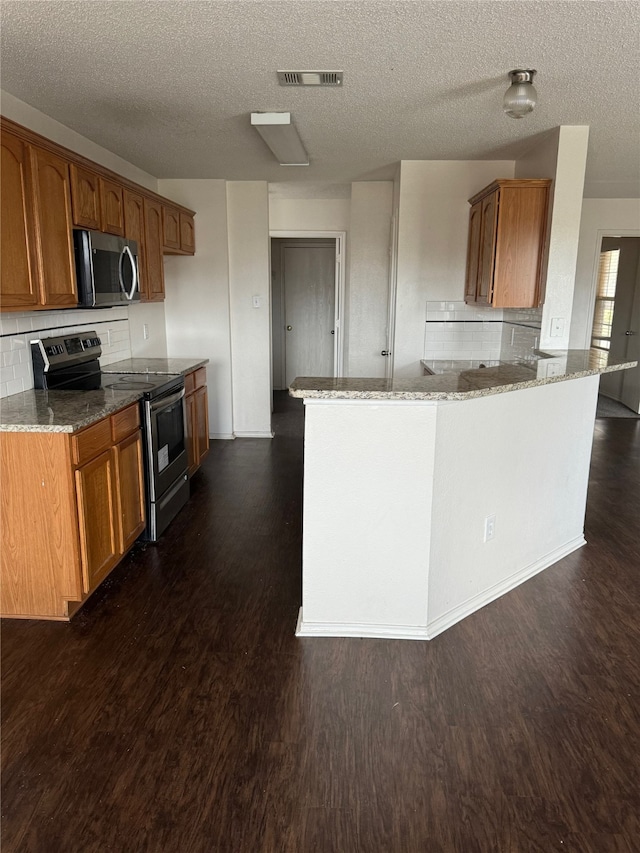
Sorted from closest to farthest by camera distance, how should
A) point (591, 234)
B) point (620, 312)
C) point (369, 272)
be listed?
point (369, 272), point (591, 234), point (620, 312)

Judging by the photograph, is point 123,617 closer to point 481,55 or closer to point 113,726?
point 113,726

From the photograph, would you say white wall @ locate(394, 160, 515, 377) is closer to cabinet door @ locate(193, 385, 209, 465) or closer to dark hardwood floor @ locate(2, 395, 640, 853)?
cabinet door @ locate(193, 385, 209, 465)

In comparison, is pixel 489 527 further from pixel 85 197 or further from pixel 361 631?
pixel 85 197

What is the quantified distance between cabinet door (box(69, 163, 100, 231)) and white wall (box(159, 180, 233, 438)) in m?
2.14

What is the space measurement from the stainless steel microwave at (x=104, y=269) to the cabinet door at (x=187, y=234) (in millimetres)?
1273

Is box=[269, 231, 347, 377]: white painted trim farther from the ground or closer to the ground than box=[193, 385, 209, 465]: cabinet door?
farther from the ground

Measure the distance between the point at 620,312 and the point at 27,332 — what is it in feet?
23.0

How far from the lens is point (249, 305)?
225 inches

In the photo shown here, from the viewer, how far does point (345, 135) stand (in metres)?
3.86

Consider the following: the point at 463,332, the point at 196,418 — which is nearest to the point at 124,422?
the point at 196,418

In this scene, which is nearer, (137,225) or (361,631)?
(361,631)

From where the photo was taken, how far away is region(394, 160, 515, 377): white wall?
4.64m

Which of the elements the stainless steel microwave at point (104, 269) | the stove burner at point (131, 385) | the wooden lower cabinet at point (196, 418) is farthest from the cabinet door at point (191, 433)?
the stainless steel microwave at point (104, 269)

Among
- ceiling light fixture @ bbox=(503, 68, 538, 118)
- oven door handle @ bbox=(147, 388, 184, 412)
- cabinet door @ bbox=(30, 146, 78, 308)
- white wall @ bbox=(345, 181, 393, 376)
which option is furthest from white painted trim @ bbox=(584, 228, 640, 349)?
cabinet door @ bbox=(30, 146, 78, 308)
